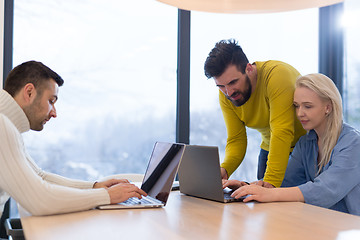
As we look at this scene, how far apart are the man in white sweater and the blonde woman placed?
559 mm

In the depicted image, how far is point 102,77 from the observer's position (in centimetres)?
308

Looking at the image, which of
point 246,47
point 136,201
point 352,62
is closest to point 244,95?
point 136,201

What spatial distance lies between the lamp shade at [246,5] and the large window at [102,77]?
1701 mm

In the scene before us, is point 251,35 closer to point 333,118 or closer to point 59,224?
point 333,118

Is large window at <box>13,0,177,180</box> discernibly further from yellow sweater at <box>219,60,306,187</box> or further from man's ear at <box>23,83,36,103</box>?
man's ear at <box>23,83,36,103</box>

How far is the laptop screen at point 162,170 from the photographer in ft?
4.84

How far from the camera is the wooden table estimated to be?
42.0 inches

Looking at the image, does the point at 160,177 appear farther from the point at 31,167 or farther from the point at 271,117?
the point at 271,117

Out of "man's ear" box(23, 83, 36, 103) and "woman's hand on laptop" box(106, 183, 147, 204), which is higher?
"man's ear" box(23, 83, 36, 103)

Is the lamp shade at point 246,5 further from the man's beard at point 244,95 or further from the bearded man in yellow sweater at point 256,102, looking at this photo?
the man's beard at point 244,95

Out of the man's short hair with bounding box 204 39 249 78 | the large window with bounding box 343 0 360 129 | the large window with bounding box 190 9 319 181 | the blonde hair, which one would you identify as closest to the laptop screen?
the man's short hair with bounding box 204 39 249 78

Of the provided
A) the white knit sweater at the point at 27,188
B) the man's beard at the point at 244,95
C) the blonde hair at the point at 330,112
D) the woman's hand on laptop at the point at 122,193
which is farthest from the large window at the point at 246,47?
the white knit sweater at the point at 27,188

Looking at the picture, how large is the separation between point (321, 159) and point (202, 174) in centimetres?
63

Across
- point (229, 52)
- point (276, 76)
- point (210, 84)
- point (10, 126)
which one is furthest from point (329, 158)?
point (210, 84)
